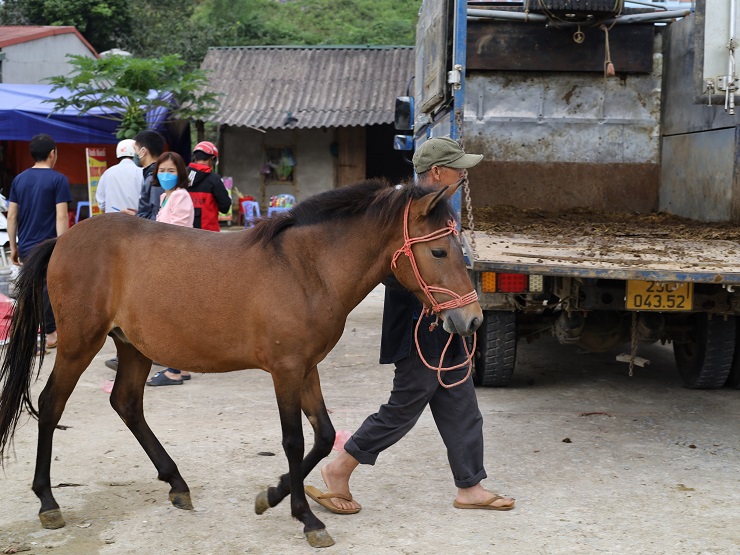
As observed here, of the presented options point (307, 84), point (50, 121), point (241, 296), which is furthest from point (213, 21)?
point (241, 296)

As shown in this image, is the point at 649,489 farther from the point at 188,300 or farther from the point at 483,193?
the point at 483,193

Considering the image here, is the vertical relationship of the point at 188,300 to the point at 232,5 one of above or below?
below

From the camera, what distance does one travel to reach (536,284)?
516cm

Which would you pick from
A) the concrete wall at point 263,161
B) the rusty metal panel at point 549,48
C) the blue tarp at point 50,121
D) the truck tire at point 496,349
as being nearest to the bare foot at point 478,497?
the truck tire at point 496,349

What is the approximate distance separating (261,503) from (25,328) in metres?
1.40

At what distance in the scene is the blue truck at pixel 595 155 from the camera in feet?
16.9

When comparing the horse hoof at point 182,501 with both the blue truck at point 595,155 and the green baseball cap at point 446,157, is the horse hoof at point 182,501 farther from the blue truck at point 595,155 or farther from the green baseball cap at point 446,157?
the blue truck at point 595,155

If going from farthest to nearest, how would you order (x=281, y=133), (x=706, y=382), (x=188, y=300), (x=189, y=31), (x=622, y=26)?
(x=189, y=31), (x=281, y=133), (x=622, y=26), (x=706, y=382), (x=188, y=300)

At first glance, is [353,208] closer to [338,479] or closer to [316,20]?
[338,479]

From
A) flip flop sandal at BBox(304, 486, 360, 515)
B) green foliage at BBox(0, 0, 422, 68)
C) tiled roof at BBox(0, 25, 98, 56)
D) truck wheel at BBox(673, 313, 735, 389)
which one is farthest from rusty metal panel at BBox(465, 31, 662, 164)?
green foliage at BBox(0, 0, 422, 68)

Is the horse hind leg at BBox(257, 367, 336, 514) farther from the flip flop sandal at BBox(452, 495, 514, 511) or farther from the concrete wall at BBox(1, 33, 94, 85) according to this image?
the concrete wall at BBox(1, 33, 94, 85)

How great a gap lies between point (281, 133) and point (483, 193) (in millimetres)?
11887

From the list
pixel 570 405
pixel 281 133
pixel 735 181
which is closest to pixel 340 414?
pixel 570 405

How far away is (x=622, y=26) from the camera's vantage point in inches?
272
